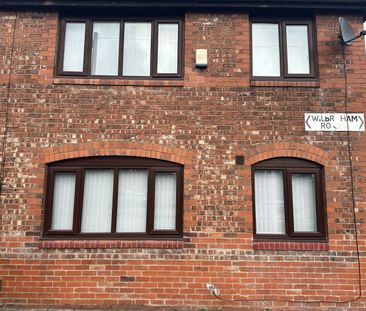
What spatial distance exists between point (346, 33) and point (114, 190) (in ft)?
17.6

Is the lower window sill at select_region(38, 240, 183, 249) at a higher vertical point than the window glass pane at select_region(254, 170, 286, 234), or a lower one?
lower

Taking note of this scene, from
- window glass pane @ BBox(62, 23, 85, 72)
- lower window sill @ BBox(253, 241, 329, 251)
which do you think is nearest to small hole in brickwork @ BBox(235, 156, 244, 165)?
lower window sill @ BBox(253, 241, 329, 251)

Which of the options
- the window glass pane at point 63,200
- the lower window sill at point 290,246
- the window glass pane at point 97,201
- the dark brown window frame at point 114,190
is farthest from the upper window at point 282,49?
the window glass pane at point 63,200

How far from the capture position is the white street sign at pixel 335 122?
751 centimetres

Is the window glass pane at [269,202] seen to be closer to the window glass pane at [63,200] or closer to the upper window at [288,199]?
the upper window at [288,199]

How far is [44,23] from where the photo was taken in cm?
788

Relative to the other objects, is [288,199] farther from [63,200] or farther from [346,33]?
[63,200]

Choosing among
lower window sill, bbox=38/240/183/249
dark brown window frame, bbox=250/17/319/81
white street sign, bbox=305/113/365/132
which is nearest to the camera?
lower window sill, bbox=38/240/183/249

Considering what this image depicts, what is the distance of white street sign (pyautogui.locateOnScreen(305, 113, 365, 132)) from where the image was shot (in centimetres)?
751

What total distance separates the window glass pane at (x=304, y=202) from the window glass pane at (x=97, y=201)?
136 inches

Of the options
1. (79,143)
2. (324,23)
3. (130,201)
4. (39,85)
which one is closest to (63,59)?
(39,85)

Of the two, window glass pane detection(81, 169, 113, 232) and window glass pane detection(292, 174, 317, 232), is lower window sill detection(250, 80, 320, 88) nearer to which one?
window glass pane detection(292, 174, 317, 232)

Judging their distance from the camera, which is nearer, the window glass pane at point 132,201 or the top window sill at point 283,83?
the window glass pane at point 132,201

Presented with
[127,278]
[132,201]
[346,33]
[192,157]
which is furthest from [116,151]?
[346,33]
